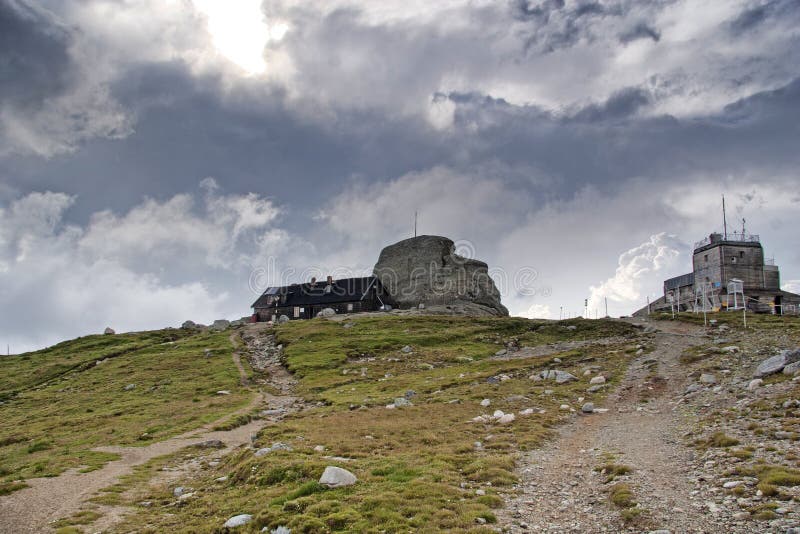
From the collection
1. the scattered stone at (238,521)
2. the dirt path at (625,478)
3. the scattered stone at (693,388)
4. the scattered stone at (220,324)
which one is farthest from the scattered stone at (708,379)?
the scattered stone at (220,324)

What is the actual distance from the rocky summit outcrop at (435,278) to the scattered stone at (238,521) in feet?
320

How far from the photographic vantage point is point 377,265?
129625mm

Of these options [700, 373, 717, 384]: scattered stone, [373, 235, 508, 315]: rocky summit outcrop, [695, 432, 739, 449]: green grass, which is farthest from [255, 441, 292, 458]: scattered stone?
[373, 235, 508, 315]: rocky summit outcrop

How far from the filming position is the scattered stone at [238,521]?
50.9 ft

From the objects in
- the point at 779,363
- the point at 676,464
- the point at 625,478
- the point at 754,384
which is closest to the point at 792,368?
the point at 779,363

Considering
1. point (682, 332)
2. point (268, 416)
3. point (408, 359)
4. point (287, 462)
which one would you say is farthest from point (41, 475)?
point (682, 332)

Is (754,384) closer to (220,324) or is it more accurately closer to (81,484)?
(81,484)

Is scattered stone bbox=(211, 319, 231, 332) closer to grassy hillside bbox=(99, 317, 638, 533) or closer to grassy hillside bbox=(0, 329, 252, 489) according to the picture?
grassy hillside bbox=(0, 329, 252, 489)

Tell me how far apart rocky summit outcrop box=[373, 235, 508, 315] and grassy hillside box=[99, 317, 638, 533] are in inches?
2199

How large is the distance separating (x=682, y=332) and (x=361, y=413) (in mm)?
45225

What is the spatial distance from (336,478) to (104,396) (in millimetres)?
50126

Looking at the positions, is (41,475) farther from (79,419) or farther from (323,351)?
(323,351)

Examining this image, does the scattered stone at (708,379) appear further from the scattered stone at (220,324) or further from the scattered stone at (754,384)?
the scattered stone at (220,324)

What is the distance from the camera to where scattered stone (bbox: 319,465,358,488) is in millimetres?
17750
